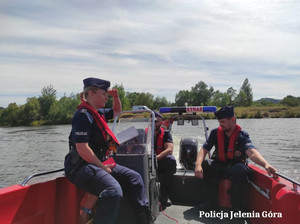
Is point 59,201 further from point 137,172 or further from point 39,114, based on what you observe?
point 39,114

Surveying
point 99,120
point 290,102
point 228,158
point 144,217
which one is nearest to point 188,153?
point 228,158

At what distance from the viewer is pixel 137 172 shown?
2953 millimetres

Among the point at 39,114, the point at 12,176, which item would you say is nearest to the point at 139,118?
the point at 12,176

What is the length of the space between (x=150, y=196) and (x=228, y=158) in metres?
1.24

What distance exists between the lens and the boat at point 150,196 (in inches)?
88.9

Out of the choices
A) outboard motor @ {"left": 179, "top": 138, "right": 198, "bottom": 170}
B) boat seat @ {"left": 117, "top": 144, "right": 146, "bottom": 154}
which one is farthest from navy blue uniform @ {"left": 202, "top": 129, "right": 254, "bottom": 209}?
outboard motor @ {"left": 179, "top": 138, "right": 198, "bottom": 170}

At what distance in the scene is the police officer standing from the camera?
2234 mm

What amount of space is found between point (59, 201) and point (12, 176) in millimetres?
10463

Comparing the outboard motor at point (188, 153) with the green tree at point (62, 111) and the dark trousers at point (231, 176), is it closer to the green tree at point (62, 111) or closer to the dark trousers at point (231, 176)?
the dark trousers at point (231, 176)

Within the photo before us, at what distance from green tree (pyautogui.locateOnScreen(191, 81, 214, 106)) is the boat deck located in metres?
101

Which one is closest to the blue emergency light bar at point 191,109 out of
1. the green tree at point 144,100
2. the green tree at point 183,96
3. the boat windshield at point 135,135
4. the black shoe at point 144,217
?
the boat windshield at point 135,135

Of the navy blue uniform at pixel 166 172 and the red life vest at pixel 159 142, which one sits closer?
the navy blue uniform at pixel 166 172

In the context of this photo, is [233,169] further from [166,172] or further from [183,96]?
[183,96]

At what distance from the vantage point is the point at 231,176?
3.42 meters
